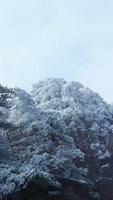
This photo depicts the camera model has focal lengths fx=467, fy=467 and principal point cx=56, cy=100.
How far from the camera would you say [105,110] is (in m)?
38.6

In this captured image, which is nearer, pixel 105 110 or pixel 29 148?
pixel 29 148

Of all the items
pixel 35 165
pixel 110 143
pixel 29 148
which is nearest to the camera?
pixel 35 165

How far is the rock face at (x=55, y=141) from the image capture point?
22516 mm

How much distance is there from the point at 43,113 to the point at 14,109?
69.6 inches

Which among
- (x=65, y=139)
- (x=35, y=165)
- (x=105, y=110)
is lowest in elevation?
(x=35, y=165)

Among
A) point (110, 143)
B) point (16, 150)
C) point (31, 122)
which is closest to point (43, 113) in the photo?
point (31, 122)

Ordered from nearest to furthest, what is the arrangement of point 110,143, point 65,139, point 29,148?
point 29,148 < point 65,139 < point 110,143

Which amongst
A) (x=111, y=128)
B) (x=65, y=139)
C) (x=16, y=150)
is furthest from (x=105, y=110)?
(x=16, y=150)

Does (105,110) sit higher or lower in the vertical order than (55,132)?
higher

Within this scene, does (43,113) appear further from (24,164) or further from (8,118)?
(24,164)

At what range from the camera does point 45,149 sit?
24297 mm

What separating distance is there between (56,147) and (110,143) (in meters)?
13.0

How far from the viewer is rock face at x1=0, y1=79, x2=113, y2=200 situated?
2252 cm

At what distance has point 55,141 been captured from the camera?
1018 inches
